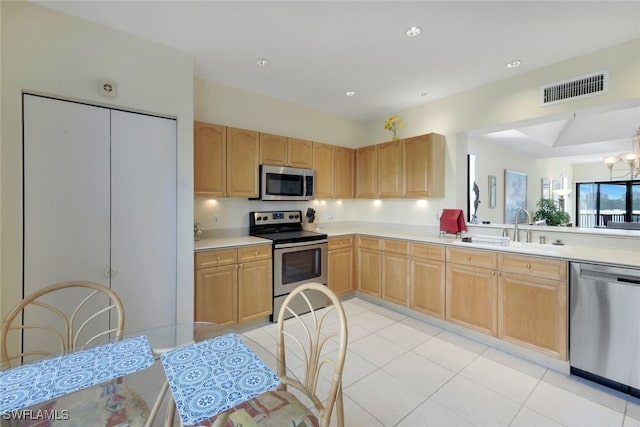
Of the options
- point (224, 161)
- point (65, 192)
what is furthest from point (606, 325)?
point (65, 192)

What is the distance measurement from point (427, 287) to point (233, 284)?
2162mm

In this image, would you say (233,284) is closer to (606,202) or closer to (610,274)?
(610,274)

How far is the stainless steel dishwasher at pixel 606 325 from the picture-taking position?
1915mm

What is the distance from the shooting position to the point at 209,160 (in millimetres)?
2930

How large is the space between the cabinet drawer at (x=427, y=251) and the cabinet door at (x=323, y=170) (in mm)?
1452

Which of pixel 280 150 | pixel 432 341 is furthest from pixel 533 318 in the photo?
pixel 280 150

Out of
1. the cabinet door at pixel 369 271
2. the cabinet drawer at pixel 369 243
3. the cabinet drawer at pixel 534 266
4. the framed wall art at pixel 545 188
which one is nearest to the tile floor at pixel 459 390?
the cabinet drawer at pixel 534 266

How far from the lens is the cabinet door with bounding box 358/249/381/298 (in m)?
3.67

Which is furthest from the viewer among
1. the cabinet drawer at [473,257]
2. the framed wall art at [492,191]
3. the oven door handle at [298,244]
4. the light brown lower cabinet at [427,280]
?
the framed wall art at [492,191]

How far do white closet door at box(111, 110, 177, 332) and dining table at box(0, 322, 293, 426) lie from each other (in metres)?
1.12

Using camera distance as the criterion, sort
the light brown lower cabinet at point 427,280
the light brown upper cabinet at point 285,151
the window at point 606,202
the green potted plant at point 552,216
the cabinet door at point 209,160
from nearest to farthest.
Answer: the cabinet door at point 209,160
the light brown lower cabinet at point 427,280
the light brown upper cabinet at point 285,151
the green potted plant at point 552,216
the window at point 606,202

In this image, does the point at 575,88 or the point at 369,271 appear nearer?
the point at 575,88

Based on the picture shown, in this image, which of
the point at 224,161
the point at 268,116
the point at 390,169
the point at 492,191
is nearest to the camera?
the point at 224,161

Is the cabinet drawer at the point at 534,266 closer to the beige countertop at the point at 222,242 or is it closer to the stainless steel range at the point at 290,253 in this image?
the stainless steel range at the point at 290,253
